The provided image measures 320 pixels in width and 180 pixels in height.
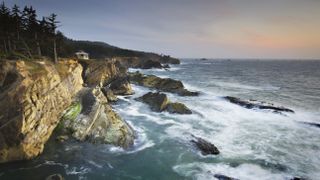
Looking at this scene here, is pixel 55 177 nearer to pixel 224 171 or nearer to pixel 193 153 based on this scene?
pixel 193 153

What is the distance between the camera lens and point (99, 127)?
103ft

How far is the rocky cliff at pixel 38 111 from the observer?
83.5ft

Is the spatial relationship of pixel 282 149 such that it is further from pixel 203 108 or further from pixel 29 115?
pixel 29 115

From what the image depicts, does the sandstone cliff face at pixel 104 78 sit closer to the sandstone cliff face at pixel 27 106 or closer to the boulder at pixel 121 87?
the boulder at pixel 121 87

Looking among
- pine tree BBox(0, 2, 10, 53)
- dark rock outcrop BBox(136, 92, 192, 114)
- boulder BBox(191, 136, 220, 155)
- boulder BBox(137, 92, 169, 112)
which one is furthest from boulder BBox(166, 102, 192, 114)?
pine tree BBox(0, 2, 10, 53)

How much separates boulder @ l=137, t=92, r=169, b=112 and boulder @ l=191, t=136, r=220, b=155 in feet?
49.2

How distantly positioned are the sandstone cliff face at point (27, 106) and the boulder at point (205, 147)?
15961mm

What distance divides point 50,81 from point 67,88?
4.48 metres

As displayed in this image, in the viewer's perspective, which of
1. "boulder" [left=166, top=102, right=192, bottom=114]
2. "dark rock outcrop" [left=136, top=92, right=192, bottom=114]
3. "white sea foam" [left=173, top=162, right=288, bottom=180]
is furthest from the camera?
"dark rock outcrop" [left=136, top=92, right=192, bottom=114]

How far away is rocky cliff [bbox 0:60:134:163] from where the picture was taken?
25453 millimetres

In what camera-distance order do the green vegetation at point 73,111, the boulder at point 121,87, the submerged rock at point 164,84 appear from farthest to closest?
1. the submerged rock at point 164,84
2. the boulder at point 121,87
3. the green vegetation at point 73,111

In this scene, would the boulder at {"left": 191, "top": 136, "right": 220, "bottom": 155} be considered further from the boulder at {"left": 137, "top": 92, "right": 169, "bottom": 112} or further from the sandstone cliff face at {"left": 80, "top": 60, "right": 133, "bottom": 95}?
the sandstone cliff face at {"left": 80, "top": 60, "right": 133, "bottom": 95}

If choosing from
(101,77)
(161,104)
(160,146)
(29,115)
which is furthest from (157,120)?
(101,77)

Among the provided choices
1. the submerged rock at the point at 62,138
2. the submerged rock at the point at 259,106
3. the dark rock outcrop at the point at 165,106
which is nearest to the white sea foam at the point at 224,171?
the submerged rock at the point at 62,138
